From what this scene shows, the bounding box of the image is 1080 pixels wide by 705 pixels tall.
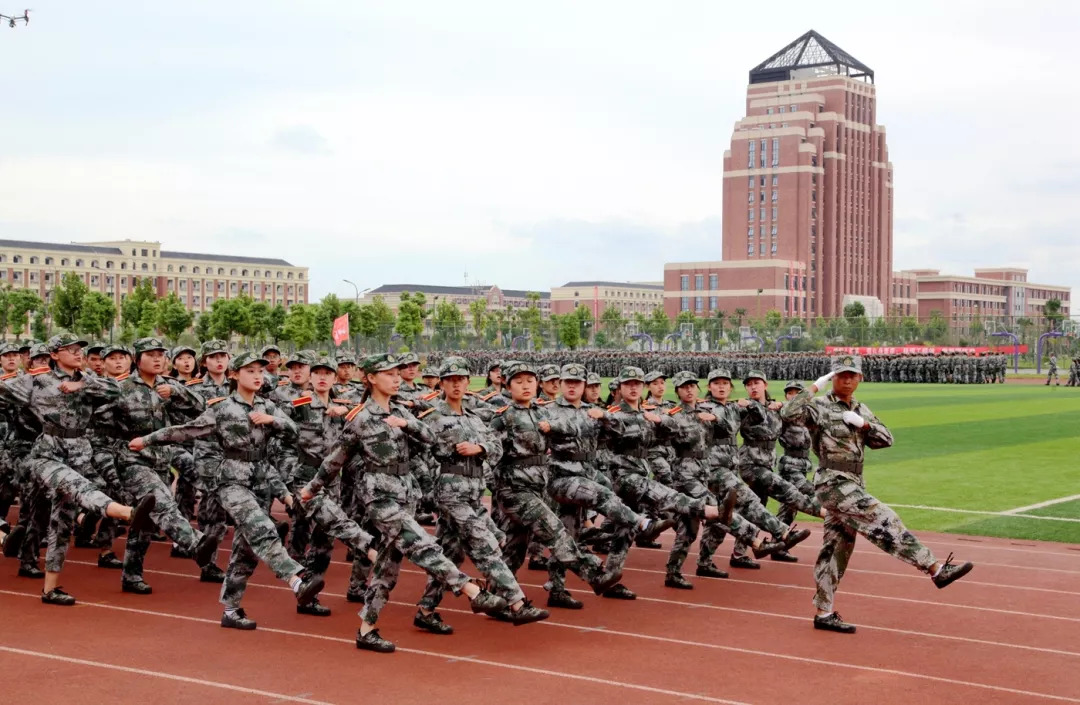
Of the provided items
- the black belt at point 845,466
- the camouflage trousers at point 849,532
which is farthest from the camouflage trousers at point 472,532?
the black belt at point 845,466

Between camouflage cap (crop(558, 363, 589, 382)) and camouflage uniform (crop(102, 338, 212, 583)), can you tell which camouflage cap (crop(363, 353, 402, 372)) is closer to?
camouflage cap (crop(558, 363, 589, 382))

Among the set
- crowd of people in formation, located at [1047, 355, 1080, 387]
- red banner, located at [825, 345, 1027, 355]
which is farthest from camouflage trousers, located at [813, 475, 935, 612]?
red banner, located at [825, 345, 1027, 355]

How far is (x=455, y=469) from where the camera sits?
868 centimetres

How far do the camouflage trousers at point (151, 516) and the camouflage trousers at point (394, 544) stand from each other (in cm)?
199

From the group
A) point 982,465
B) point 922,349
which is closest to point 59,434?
point 982,465

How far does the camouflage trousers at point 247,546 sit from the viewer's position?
8.62m

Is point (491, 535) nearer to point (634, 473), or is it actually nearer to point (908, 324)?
point (634, 473)

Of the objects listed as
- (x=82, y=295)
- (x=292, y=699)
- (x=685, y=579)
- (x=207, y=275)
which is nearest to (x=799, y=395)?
(x=685, y=579)

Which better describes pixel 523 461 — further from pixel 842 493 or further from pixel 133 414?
pixel 133 414

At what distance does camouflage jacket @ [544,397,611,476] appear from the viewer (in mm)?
9789

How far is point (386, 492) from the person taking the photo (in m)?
8.28

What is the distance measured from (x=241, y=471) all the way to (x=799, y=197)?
442 feet

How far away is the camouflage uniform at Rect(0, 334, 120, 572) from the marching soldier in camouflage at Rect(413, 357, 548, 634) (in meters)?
2.96

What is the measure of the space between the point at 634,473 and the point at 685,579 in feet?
3.63
